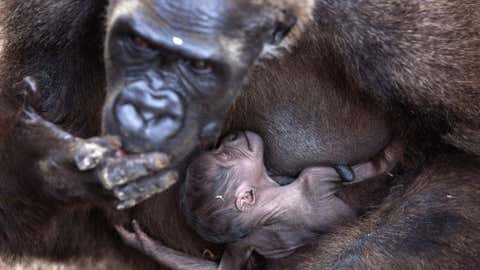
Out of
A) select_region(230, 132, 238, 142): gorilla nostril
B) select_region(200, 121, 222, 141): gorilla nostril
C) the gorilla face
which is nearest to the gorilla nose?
the gorilla face

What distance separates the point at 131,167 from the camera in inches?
137

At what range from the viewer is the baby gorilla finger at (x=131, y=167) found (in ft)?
11.4

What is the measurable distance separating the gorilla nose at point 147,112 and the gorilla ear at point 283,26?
54cm

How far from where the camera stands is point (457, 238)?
4.25 metres

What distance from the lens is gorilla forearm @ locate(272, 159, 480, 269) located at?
4242 millimetres

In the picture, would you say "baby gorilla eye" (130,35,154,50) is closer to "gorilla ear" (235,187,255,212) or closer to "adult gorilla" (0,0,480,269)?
"adult gorilla" (0,0,480,269)

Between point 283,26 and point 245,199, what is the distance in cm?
105

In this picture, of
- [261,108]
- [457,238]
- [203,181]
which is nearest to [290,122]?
[261,108]

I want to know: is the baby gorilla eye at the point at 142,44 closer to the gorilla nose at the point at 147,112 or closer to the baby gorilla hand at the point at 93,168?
the gorilla nose at the point at 147,112

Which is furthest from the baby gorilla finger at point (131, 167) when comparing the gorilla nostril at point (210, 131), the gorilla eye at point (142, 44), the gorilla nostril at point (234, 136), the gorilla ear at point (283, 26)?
the gorilla nostril at point (234, 136)

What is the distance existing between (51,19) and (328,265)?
65.7 inches

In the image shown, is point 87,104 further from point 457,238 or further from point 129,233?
point 457,238

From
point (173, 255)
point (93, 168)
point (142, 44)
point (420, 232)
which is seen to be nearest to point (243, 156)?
point (173, 255)

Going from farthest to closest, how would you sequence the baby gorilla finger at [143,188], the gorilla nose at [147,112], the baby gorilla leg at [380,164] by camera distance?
1. the baby gorilla leg at [380,164]
2. the baby gorilla finger at [143,188]
3. the gorilla nose at [147,112]
